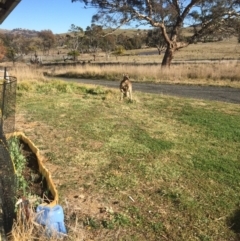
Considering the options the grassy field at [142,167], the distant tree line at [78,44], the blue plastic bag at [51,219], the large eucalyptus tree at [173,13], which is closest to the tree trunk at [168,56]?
the large eucalyptus tree at [173,13]

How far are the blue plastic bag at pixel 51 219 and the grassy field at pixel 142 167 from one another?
0.20 m

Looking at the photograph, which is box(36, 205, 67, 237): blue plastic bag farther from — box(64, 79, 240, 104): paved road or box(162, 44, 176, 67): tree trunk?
box(162, 44, 176, 67): tree trunk

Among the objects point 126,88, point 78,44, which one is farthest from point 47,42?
point 126,88

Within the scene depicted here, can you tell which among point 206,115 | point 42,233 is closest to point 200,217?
point 42,233

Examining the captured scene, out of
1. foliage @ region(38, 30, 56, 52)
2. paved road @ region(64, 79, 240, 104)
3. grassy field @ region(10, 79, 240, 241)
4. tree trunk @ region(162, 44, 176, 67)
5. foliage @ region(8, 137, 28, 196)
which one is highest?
foliage @ region(38, 30, 56, 52)

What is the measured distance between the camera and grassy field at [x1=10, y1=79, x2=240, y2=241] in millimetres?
3459

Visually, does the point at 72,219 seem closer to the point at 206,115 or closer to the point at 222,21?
the point at 206,115

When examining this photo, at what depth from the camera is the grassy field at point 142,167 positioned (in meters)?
3.46

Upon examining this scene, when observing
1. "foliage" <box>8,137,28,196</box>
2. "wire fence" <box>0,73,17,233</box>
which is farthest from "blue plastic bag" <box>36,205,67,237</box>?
"foliage" <box>8,137,28,196</box>

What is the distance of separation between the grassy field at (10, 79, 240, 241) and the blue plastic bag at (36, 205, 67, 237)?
204 mm

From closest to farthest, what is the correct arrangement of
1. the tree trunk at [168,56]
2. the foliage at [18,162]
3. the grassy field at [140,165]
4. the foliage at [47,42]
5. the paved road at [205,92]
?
the grassy field at [140,165] < the foliage at [18,162] < the paved road at [205,92] < the tree trunk at [168,56] < the foliage at [47,42]

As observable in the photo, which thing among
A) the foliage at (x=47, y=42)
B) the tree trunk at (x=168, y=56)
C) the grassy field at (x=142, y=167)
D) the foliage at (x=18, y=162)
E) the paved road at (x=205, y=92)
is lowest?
the paved road at (x=205, y=92)

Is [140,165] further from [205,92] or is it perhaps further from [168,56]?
[168,56]

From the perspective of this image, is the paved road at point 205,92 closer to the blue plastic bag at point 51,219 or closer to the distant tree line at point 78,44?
the blue plastic bag at point 51,219
